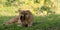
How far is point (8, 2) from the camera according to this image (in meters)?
17.7

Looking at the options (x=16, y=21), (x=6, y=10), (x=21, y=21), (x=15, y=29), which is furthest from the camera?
(x=6, y=10)

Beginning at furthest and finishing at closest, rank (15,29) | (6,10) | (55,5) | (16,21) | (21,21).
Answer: (55,5) < (6,10) < (16,21) < (21,21) < (15,29)

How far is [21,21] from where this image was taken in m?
8.30

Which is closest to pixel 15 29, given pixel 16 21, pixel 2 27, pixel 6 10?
pixel 2 27

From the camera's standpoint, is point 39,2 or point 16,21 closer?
point 16,21

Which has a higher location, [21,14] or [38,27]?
[21,14]

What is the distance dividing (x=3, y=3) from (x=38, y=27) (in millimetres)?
9949

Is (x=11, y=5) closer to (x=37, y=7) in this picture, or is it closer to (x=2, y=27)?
(x=37, y=7)

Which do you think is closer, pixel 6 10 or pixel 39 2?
pixel 6 10

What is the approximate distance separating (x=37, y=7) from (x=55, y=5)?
1468 mm

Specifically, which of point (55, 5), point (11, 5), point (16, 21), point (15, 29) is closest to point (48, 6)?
point (55, 5)

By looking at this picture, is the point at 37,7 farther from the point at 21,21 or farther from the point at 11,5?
the point at 21,21

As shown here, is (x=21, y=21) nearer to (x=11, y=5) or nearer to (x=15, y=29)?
(x=15, y=29)

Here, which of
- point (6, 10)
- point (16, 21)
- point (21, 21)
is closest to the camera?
point (21, 21)
